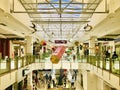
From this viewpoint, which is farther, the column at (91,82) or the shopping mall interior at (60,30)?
the column at (91,82)

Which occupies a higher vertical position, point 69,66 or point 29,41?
point 29,41

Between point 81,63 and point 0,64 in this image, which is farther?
point 81,63

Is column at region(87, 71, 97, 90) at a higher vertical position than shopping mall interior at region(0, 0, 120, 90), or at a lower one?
lower

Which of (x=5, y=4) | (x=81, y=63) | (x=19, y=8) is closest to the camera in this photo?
(x=5, y=4)

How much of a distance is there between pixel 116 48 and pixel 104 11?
13.4 meters

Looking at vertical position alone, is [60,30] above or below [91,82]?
above

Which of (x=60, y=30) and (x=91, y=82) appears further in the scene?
(x=91, y=82)

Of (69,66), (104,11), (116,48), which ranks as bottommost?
(69,66)

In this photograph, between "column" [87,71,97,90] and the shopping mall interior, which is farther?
"column" [87,71,97,90]

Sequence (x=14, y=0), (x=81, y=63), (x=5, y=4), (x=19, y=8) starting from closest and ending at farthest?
Result: (x=5, y=4)
(x=14, y=0)
(x=19, y=8)
(x=81, y=63)

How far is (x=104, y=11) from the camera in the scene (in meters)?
10.7

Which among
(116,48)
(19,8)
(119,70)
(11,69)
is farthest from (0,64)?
(116,48)

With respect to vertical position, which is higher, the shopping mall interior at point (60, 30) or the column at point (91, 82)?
the shopping mall interior at point (60, 30)

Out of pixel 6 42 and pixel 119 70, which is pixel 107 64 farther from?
pixel 6 42
